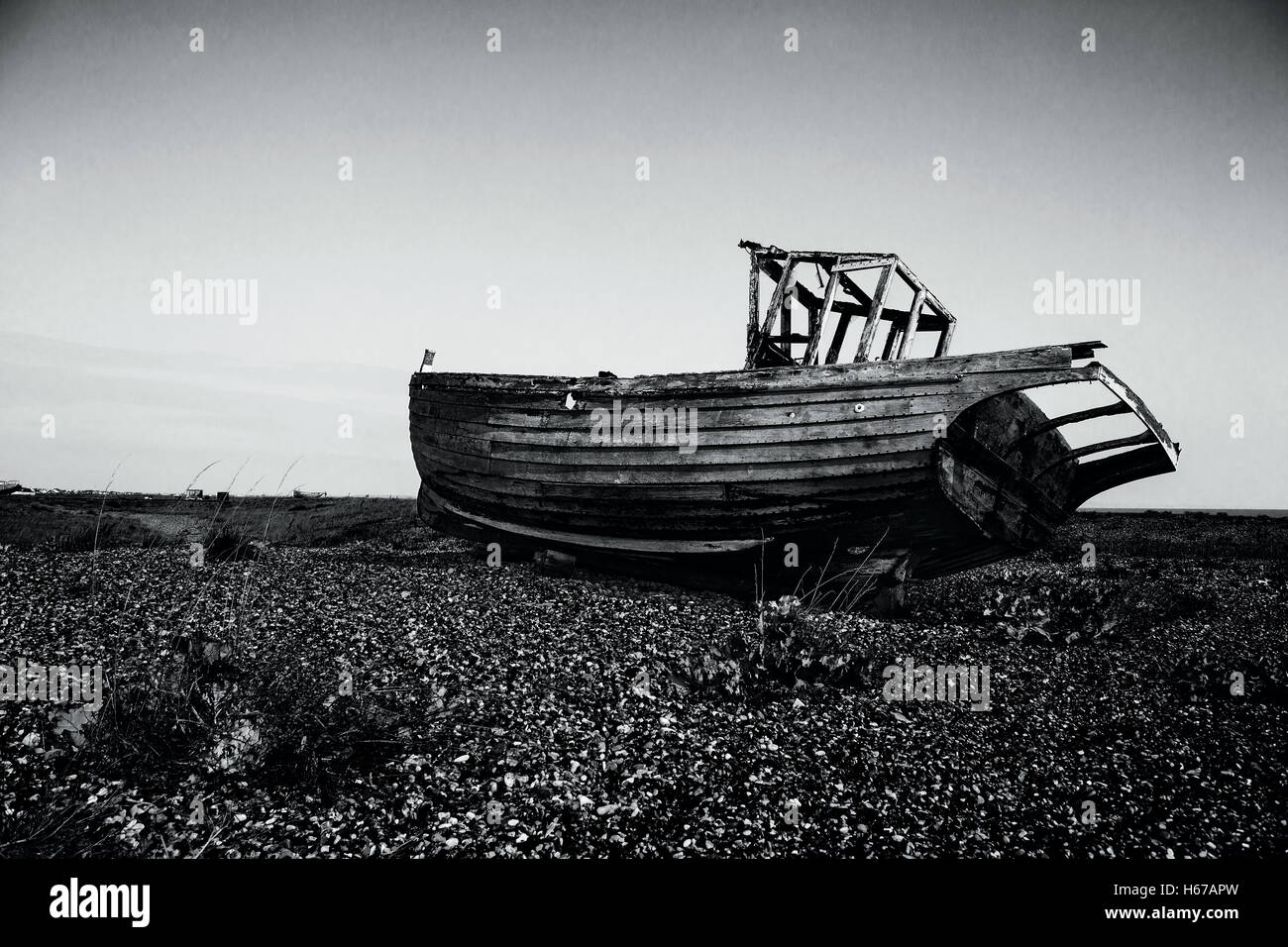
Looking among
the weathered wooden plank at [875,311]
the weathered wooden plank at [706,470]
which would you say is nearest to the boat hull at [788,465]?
the weathered wooden plank at [706,470]

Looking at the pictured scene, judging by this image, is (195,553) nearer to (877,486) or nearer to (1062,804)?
(877,486)

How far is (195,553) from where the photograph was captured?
8.80m

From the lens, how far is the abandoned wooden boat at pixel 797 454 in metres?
7.58

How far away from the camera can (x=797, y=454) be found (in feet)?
26.5

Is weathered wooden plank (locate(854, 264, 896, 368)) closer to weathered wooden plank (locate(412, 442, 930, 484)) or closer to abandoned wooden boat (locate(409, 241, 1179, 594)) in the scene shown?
abandoned wooden boat (locate(409, 241, 1179, 594))

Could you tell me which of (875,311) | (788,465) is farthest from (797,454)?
(875,311)

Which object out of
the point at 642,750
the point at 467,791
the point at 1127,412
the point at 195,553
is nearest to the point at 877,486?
the point at 1127,412

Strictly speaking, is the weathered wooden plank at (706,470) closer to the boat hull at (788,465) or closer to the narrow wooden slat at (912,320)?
the boat hull at (788,465)

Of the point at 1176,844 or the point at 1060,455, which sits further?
the point at 1060,455

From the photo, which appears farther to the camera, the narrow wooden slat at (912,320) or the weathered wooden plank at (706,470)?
the narrow wooden slat at (912,320)

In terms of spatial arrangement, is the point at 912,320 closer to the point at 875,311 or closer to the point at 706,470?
the point at 875,311

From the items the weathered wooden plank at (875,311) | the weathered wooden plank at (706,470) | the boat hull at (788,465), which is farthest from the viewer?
the weathered wooden plank at (875,311)

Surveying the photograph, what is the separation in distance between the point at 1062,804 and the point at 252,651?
5.89 metres
